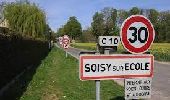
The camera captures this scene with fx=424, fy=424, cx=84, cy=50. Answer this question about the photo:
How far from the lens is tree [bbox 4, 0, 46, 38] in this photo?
51062 mm

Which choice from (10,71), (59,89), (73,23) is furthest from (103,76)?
(73,23)

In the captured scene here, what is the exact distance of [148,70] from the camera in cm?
616

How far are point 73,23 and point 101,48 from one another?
17603 cm

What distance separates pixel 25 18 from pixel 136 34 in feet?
156

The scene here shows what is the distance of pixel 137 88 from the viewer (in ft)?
19.9

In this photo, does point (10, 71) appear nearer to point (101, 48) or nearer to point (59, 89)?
point (59, 89)

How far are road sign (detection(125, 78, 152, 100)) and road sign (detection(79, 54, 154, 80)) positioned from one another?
0.08 m

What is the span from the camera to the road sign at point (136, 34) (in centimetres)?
596

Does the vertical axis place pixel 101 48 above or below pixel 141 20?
below

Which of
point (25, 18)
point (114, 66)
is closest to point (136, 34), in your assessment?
point (114, 66)

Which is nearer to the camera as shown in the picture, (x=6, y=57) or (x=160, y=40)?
(x=6, y=57)

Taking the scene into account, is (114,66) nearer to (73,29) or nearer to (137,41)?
(137,41)

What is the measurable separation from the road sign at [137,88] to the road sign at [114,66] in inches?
3.0

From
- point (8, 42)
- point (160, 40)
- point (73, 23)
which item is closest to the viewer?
point (8, 42)
